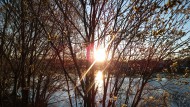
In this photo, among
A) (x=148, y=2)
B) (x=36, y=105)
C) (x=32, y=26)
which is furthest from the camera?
(x=36, y=105)

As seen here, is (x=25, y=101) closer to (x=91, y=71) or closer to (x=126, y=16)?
(x=91, y=71)

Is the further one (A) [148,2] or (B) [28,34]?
(B) [28,34]

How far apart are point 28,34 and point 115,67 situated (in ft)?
12.9

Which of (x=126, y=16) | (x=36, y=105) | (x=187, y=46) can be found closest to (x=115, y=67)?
(x=187, y=46)

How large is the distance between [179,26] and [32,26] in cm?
552

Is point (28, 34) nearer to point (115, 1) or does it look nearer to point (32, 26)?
point (32, 26)

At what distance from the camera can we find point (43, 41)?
32.9ft

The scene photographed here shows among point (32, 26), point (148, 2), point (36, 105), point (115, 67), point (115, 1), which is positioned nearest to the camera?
point (148, 2)

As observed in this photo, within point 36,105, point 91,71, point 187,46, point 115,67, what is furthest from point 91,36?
point 36,105

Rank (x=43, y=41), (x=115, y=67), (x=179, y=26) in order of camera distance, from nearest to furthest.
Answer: (x=179, y=26) → (x=115, y=67) → (x=43, y=41)

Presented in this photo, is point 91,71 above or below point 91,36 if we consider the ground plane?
below

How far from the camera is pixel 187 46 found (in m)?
6.66

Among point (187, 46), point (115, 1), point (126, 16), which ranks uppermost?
point (115, 1)

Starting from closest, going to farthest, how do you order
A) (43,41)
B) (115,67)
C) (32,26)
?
(115,67), (32,26), (43,41)
